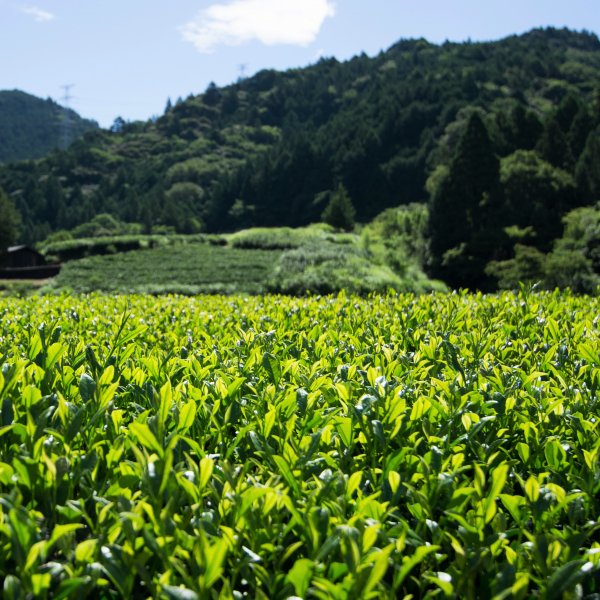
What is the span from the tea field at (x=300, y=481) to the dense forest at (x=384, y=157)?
110 ft

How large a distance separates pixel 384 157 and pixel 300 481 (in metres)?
90.5

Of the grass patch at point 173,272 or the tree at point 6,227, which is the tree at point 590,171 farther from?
the tree at point 6,227

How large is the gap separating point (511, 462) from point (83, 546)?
1.38 metres

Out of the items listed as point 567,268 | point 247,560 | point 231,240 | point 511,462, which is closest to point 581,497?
point 511,462

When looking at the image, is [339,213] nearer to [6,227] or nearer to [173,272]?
[173,272]

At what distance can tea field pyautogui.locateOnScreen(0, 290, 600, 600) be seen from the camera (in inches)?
55.4

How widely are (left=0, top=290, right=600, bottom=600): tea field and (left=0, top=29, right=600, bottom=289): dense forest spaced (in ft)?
110

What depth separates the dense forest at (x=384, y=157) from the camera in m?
44.6

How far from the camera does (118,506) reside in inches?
63.6

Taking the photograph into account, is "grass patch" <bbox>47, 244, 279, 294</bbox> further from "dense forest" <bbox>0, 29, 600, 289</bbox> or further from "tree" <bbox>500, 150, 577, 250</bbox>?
"tree" <bbox>500, 150, 577, 250</bbox>

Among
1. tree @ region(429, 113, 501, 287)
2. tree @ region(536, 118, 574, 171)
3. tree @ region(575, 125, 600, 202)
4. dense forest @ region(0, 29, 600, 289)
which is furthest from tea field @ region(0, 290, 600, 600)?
tree @ region(536, 118, 574, 171)

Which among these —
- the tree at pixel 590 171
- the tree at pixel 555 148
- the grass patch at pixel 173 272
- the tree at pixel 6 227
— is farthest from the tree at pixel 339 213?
the tree at pixel 6 227

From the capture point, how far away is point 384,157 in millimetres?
88750

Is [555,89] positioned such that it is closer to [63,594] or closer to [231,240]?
[231,240]
